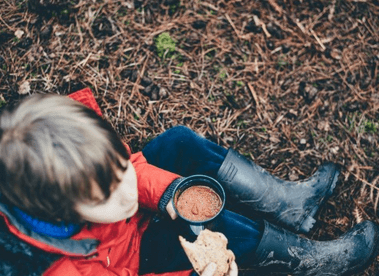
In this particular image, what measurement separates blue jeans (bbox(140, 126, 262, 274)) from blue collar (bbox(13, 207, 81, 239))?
0.55m

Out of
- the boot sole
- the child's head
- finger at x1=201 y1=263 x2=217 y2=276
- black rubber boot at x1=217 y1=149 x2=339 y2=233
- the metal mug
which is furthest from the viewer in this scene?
the boot sole

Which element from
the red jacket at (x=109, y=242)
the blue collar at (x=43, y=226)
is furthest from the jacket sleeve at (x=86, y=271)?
the blue collar at (x=43, y=226)

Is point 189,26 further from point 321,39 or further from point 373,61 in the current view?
point 373,61

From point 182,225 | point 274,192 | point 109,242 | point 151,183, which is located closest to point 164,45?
point 151,183

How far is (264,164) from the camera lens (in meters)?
2.49

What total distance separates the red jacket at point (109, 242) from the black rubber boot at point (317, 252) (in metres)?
0.51

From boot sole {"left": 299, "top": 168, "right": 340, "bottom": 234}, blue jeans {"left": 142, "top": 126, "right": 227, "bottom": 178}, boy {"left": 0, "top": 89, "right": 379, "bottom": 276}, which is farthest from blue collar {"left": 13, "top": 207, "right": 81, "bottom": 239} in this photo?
boot sole {"left": 299, "top": 168, "right": 340, "bottom": 234}

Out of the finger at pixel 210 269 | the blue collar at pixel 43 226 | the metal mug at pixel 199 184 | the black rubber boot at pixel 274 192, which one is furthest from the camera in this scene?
the black rubber boot at pixel 274 192

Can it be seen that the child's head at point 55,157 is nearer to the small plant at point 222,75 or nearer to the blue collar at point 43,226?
the blue collar at point 43,226

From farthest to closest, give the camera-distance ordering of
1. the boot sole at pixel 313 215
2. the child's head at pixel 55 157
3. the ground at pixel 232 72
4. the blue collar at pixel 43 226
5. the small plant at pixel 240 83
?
the small plant at pixel 240 83, the ground at pixel 232 72, the boot sole at pixel 313 215, the blue collar at pixel 43 226, the child's head at pixel 55 157

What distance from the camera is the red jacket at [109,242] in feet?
4.61

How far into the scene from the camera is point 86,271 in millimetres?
1548

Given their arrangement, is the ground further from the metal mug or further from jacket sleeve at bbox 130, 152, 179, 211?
the metal mug

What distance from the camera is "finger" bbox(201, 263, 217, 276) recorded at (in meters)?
1.49
